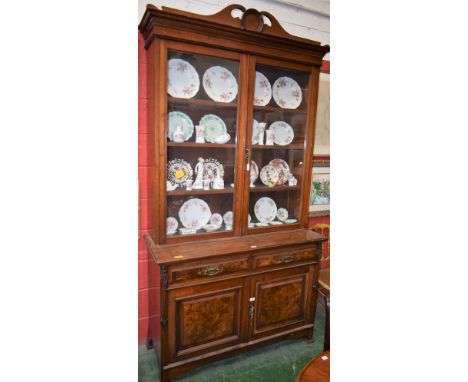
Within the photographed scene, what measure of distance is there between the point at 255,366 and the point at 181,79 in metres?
2.06

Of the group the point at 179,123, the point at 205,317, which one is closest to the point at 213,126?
the point at 179,123

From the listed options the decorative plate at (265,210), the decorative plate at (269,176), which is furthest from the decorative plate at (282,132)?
the decorative plate at (265,210)

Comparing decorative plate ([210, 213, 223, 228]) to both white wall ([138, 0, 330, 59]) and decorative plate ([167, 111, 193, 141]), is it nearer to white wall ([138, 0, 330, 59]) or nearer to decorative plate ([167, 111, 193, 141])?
decorative plate ([167, 111, 193, 141])

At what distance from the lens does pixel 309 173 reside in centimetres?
235

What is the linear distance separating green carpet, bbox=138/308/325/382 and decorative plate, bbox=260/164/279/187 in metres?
1.28

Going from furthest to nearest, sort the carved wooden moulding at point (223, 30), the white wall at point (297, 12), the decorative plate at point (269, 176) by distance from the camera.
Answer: the decorative plate at point (269, 176), the white wall at point (297, 12), the carved wooden moulding at point (223, 30)

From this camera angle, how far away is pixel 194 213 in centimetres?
219

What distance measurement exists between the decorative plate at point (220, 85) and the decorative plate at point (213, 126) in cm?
13

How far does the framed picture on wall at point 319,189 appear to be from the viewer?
2.89m

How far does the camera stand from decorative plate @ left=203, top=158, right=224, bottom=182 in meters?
2.16

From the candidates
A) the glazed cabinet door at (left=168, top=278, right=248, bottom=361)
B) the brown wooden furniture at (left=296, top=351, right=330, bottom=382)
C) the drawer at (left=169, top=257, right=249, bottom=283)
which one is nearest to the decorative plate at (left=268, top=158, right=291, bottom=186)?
the drawer at (left=169, top=257, right=249, bottom=283)

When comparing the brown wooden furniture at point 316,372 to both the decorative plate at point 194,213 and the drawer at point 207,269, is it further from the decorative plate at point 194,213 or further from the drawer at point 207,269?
the decorative plate at point 194,213
